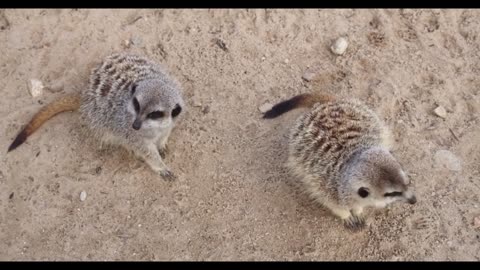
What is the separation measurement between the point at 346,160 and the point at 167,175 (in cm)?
91

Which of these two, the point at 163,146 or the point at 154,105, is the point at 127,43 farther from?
the point at 154,105

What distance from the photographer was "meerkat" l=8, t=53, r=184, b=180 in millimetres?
2602

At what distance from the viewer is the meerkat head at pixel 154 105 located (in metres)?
2.52

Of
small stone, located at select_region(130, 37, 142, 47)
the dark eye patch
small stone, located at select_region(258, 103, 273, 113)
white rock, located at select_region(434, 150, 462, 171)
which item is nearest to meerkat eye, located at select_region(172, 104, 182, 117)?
small stone, located at select_region(258, 103, 273, 113)

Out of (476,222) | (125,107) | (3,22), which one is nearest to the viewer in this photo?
(476,222)

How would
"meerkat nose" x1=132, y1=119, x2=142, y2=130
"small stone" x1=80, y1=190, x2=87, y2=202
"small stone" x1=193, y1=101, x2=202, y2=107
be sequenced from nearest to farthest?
"meerkat nose" x1=132, y1=119, x2=142, y2=130, "small stone" x1=80, y1=190, x2=87, y2=202, "small stone" x1=193, y1=101, x2=202, y2=107

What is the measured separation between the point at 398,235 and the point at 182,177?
1.09m

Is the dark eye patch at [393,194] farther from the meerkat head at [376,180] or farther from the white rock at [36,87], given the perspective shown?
the white rock at [36,87]

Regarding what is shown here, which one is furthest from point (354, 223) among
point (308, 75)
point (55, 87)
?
point (55, 87)

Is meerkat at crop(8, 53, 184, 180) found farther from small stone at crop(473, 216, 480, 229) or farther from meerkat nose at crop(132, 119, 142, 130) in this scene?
small stone at crop(473, 216, 480, 229)

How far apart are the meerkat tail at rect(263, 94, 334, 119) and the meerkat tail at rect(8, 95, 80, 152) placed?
1.06 metres

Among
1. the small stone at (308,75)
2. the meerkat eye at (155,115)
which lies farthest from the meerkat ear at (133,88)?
the small stone at (308,75)

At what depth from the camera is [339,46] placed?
3.18m

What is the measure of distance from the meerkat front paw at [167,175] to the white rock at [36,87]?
856mm
